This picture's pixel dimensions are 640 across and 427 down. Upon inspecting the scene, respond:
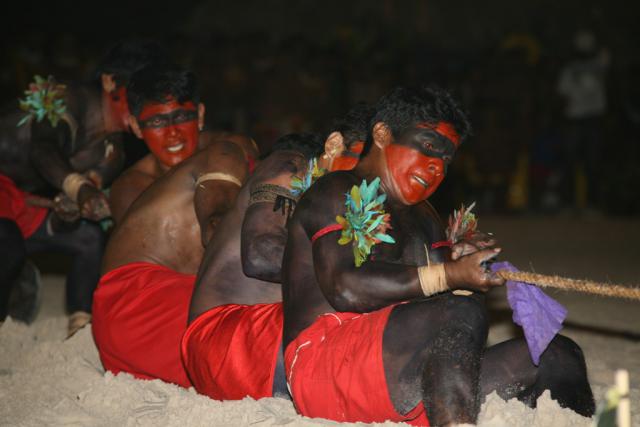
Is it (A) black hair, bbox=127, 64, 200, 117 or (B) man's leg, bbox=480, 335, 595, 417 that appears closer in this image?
(B) man's leg, bbox=480, 335, 595, 417

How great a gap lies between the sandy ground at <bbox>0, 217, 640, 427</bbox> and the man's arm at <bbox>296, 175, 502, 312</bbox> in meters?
0.42

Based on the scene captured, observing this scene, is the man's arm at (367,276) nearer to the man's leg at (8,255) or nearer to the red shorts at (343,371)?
the red shorts at (343,371)

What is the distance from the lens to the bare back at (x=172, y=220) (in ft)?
12.7

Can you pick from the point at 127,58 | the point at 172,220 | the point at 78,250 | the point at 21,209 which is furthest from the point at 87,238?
the point at 172,220

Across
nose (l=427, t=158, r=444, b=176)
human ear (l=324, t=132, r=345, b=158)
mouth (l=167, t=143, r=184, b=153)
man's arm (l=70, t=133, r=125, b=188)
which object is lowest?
man's arm (l=70, t=133, r=125, b=188)

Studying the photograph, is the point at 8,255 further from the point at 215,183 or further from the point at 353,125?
the point at 353,125

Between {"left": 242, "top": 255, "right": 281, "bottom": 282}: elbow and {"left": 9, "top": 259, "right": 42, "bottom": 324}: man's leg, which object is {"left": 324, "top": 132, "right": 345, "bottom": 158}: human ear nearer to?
{"left": 242, "top": 255, "right": 281, "bottom": 282}: elbow

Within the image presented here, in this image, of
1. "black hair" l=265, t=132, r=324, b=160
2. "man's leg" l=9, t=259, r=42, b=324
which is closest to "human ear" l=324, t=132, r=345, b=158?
"black hair" l=265, t=132, r=324, b=160

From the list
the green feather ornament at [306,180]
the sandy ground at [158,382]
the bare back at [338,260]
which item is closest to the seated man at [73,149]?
the sandy ground at [158,382]

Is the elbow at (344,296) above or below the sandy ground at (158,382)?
above

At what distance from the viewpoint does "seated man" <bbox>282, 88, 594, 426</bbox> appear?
102 inches

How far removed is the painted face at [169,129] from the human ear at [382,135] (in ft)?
5.42

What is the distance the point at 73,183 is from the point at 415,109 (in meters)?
2.37

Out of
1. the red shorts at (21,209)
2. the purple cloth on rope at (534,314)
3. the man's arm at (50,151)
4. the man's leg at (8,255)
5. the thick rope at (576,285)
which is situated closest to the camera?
the thick rope at (576,285)
